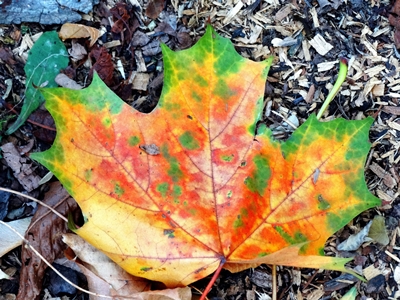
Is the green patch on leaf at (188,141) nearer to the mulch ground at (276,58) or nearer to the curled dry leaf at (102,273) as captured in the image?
the mulch ground at (276,58)

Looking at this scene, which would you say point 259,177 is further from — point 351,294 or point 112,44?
point 112,44

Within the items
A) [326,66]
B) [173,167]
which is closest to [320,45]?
[326,66]

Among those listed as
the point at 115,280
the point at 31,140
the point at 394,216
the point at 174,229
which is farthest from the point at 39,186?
the point at 394,216

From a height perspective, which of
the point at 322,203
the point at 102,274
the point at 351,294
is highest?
the point at 322,203

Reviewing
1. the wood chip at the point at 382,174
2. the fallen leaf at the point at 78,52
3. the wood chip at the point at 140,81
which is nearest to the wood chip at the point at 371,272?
the wood chip at the point at 382,174

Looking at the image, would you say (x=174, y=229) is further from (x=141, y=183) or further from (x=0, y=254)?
(x=0, y=254)
